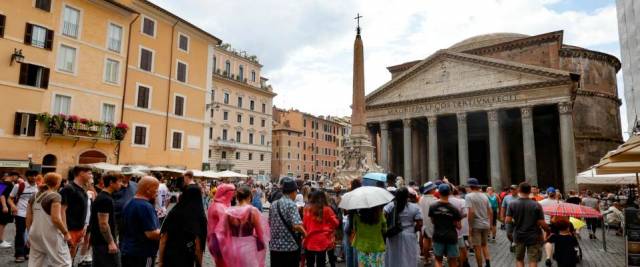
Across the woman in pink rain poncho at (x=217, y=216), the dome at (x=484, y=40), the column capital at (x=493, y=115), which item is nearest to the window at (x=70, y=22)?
the woman in pink rain poncho at (x=217, y=216)

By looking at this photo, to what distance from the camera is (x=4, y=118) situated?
Result: 1519cm

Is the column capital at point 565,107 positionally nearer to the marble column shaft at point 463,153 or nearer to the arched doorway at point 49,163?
the marble column shaft at point 463,153

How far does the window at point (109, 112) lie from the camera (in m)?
18.9

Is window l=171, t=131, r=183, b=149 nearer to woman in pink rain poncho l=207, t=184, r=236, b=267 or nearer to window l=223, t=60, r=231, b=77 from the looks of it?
window l=223, t=60, r=231, b=77

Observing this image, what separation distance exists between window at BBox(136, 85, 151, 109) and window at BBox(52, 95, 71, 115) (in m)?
3.47

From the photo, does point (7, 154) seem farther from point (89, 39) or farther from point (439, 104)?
point (439, 104)

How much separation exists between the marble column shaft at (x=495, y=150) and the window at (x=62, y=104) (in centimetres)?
2463

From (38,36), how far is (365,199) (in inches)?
729

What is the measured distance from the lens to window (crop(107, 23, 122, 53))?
19438 millimetres

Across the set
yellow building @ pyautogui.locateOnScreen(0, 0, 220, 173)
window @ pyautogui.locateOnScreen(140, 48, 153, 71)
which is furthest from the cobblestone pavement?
window @ pyautogui.locateOnScreen(140, 48, 153, 71)

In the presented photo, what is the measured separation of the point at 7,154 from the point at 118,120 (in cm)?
500

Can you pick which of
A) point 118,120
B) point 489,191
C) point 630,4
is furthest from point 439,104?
point 118,120

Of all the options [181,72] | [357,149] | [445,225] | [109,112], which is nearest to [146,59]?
[181,72]

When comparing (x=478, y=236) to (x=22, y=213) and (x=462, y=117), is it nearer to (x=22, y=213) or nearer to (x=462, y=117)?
(x=22, y=213)
